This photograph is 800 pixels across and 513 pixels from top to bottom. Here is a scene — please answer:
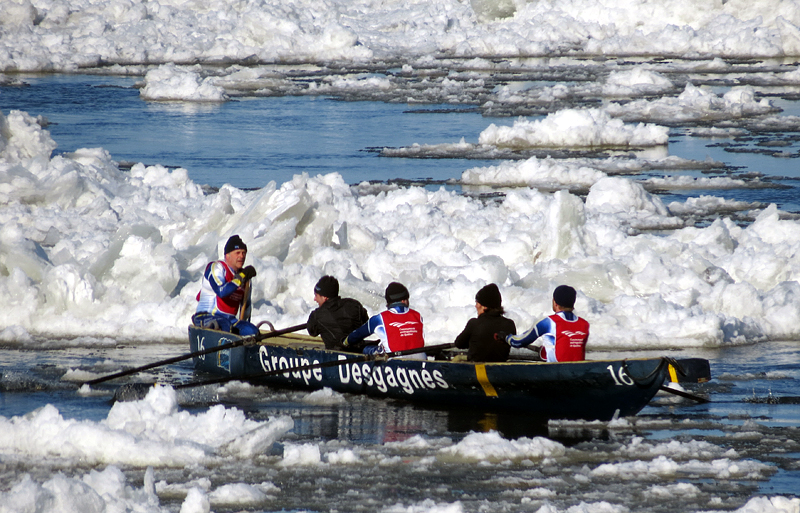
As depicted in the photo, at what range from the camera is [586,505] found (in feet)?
21.2

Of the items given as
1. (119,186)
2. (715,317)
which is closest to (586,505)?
(715,317)

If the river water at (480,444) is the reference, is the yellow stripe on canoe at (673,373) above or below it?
above

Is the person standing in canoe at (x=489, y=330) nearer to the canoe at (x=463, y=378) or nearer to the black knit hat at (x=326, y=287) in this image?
the canoe at (x=463, y=378)

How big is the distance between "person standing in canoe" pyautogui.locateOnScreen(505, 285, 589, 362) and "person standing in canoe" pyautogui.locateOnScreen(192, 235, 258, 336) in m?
3.29

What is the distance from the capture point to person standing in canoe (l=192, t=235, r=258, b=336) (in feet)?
35.3

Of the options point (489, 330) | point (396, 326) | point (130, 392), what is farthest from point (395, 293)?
point (130, 392)

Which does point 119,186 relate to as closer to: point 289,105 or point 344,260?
point 344,260

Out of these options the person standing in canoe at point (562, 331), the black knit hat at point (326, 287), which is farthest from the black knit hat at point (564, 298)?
the black knit hat at point (326, 287)

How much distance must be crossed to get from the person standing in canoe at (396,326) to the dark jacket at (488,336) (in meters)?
0.69

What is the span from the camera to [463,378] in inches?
358

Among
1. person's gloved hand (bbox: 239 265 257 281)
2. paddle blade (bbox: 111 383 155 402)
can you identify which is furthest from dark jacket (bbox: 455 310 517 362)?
paddle blade (bbox: 111 383 155 402)

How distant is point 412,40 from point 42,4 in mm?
18430

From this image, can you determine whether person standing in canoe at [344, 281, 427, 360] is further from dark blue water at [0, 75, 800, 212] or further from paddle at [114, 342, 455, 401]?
dark blue water at [0, 75, 800, 212]

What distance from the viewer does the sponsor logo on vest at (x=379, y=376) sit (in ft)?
30.6
